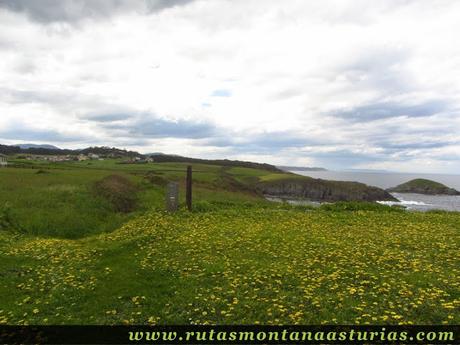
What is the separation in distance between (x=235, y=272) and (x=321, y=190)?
4119 inches

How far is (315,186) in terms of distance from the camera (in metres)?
116

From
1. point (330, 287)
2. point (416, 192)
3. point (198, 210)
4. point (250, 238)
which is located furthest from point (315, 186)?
point (330, 287)

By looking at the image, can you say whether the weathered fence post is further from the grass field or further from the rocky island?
the rocky island

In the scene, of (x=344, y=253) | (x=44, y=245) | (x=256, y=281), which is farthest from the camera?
(x=44, y=245)

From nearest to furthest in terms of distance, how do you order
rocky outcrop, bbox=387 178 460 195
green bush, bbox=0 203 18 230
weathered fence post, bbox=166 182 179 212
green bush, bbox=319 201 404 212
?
green bush, bbox=0 203 18 230, weathered fence post, bbox=166 182 179 212, green bush, bbox=319 201 404 212, rocky outcrop, bbox=387 178 460 195

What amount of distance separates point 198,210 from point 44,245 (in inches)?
507

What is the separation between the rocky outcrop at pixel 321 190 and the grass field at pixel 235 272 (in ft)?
278

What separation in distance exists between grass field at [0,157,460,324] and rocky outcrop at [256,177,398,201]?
8468cm

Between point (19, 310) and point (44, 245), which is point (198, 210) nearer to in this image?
point (44, 245)

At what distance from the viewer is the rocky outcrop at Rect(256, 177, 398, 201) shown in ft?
351

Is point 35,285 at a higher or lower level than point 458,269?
lower

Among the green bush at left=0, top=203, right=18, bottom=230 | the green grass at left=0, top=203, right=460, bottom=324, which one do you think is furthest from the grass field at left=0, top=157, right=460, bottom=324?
the green bush at left=0, top=203, right=18, bottom=230

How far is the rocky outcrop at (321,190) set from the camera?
107m

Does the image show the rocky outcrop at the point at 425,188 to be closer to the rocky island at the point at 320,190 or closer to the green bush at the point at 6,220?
the rocky island at the point at 320,190
